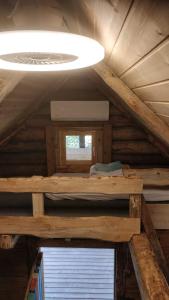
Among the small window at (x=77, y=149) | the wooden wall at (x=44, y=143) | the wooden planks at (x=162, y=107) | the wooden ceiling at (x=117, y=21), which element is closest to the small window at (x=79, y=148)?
the small window at (x=77, y=149)

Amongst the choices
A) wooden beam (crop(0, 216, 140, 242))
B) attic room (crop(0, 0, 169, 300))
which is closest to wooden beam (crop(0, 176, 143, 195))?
attic room (crop(0, 0, 169, 300))

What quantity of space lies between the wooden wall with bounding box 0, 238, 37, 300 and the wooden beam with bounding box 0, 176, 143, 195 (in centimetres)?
193

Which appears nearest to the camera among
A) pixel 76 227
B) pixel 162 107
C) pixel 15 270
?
pixel 162 107

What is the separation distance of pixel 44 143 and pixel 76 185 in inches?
107

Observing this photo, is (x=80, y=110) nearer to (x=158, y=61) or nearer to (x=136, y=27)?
(x=158, y=61)

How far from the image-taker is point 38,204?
2160 millimetres

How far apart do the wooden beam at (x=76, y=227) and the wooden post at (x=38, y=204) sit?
1.6 inches

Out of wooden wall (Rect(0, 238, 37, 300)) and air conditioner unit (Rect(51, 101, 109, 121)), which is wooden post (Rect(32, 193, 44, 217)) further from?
→ air conditioner unit (Rect(51, 101, 109, 121))

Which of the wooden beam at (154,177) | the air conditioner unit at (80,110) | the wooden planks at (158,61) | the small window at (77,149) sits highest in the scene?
the air conditioner unit at (80,110)

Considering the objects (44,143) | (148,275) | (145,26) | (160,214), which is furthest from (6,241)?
(44,143)

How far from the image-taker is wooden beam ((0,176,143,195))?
2.04 m

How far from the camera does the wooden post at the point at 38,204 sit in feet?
7.04

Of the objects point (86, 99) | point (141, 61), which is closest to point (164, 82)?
point (141, 61)

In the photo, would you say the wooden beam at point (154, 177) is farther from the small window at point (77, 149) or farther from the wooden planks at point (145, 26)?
the small window at point (77, 149)
